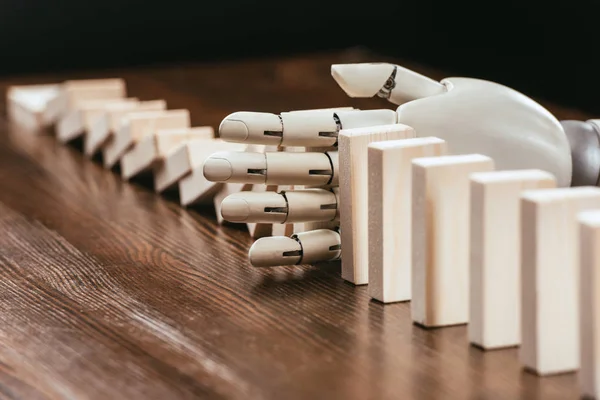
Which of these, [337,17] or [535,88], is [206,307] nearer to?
[535,88]

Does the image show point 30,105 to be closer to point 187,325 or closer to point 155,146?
point 155,146

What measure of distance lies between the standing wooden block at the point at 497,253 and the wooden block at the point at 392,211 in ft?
0.34

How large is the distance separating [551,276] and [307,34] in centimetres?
252

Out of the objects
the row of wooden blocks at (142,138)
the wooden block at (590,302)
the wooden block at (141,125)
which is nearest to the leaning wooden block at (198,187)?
the row of wooden blocks at (142,138)

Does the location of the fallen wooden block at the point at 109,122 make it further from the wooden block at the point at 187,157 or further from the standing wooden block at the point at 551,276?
the standing wooden block at the point at 551,276

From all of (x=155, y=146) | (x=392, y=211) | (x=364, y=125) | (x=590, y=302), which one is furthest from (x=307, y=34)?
(x=590, y=302)

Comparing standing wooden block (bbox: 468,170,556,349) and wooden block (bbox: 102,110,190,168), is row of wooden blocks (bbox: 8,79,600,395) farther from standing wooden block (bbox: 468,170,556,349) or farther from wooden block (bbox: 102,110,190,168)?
wooden block (bbox: 102,110,190,168)

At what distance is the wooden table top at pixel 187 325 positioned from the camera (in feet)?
2.39

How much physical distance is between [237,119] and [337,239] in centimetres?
16

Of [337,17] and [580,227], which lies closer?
[580,227]

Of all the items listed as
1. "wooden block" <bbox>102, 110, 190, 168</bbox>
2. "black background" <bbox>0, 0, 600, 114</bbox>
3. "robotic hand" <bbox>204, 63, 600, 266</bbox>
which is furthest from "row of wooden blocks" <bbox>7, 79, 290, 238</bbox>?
"black background" <bbox>0, 0, 600, 114</bbox>

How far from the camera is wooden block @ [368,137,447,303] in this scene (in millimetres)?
875

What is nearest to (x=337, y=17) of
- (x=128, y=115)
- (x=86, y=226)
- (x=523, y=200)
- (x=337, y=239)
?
(x=128, y=115)

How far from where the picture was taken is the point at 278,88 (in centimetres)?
234
